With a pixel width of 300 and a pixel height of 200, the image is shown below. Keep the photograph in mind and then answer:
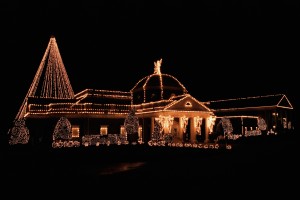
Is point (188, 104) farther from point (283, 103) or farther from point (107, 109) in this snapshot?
point (283, 103)

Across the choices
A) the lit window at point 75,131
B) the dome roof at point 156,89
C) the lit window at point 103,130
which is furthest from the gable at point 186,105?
the lit window at point 75,131

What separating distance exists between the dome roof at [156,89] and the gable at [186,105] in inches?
177

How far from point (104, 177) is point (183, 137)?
2644 centimetres

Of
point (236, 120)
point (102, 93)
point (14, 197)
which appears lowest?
point (14, 197)

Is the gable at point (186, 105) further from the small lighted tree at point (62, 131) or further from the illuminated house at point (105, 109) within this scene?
the small lighted tree at point (62, 131)

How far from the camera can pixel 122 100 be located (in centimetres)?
4525

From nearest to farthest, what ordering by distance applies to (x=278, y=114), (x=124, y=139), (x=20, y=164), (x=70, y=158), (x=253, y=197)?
(x=253, y=197) < (x=20, y=164) < (x=70, y=158) < (x=124, y=139) < (x=278, y=114)

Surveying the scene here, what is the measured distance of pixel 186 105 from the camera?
39.8m

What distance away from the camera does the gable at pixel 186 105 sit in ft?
127

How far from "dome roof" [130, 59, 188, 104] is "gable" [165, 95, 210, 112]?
4484 millimetres

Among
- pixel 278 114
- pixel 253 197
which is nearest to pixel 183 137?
pixel 278 114

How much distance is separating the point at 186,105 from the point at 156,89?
18.8 feet

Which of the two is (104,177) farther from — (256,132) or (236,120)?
(236,120)

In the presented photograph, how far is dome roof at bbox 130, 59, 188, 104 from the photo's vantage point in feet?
143
